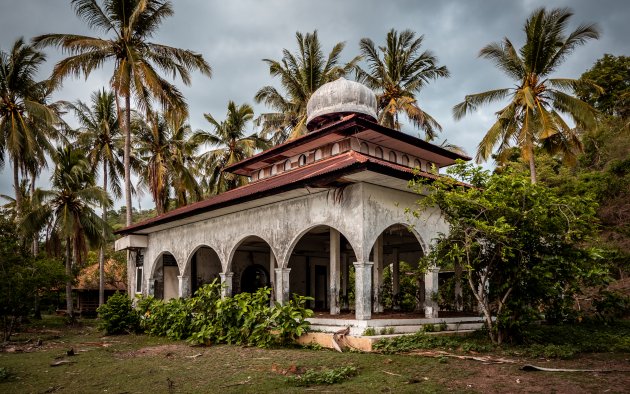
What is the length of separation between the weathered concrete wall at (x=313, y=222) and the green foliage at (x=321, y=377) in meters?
3.54

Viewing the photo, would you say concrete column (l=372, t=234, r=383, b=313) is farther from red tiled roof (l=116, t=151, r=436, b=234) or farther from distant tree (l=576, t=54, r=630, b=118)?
distant tree (l=576, t=54, r=630, b=118)

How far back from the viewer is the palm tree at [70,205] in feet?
75.5

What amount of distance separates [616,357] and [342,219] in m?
5.79

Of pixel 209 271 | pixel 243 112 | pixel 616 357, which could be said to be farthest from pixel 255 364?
pixel 243 112

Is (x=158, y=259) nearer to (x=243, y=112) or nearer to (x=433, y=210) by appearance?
(x=433, y=210)

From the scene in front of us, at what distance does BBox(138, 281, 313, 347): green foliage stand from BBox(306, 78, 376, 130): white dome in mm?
7139

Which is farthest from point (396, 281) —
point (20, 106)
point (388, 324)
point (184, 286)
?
point (20, 106)

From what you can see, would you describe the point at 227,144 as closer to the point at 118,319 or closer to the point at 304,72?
the point at 304,72

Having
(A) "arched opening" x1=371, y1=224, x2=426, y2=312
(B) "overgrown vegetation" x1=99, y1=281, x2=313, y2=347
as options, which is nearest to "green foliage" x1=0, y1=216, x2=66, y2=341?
(B) "overgrown vegetation" x1=99, y1=281, x2=313, y2=347

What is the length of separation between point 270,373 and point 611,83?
30096mm

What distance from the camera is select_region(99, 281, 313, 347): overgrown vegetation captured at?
1091 centimetres

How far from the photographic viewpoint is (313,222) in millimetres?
12133

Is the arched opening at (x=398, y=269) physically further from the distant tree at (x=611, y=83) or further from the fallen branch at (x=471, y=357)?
A: the distant tree at (x=611, y=83)

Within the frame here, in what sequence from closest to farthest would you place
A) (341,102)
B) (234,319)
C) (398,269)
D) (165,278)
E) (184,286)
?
(234,319), (184,286), (341,102), (398,269), (165,278)
